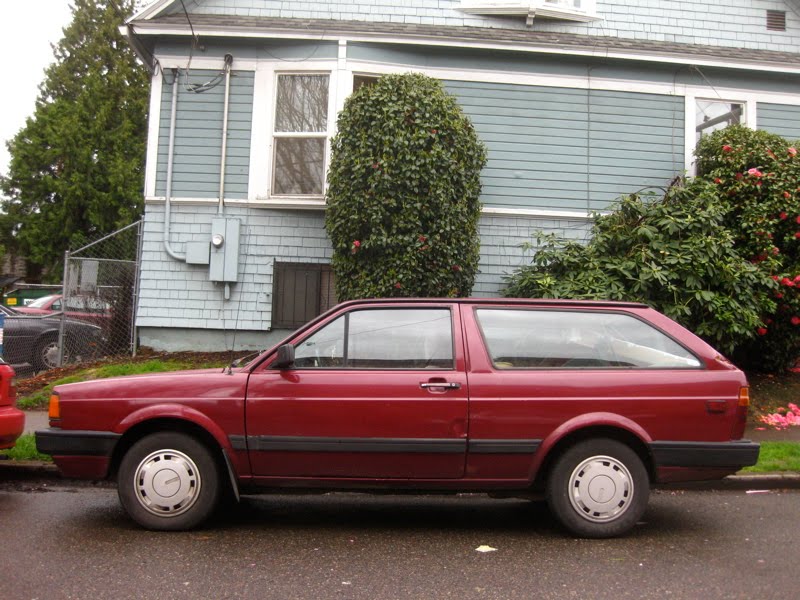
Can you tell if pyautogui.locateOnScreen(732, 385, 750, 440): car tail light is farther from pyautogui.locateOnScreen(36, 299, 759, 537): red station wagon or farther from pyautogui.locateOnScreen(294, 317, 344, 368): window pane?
pyautogui.locateOnScreen(294, 317, 344, 368): window pane

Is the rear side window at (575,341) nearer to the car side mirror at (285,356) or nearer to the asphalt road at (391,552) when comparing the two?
the asphalt road at (391,552)

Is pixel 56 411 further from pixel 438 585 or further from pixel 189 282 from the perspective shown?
pixel 189 282

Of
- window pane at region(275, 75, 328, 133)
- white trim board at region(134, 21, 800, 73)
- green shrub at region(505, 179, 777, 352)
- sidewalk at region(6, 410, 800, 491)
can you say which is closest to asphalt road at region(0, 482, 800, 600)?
sidewalk at region(6, 410, 800, 491)

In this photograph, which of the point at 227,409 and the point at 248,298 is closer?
the point at 227,409

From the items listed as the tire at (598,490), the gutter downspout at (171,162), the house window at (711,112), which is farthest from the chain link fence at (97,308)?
the house window at (711,112)

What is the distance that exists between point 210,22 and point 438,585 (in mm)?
9000

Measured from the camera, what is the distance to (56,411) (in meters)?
4.92

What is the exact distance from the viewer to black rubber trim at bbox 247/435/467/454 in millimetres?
4723

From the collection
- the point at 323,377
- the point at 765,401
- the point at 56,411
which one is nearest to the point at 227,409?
the point at 323,377

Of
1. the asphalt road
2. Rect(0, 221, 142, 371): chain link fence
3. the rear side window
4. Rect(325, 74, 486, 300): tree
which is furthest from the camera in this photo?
Rect(0, 221, 142, 371): chain link fence

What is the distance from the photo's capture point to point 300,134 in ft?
35.5

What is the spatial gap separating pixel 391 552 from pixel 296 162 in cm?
741

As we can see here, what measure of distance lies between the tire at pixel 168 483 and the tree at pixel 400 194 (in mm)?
4595

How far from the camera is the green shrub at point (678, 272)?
8633 mm
